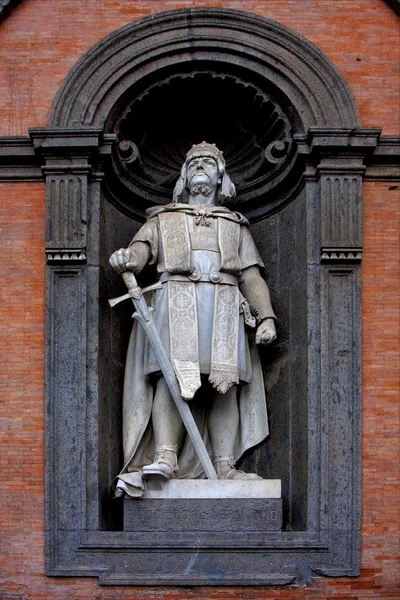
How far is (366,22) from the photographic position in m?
16.9

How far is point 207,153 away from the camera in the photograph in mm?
16641

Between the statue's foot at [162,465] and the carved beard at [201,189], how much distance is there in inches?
102

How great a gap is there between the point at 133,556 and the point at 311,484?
71.4 inches

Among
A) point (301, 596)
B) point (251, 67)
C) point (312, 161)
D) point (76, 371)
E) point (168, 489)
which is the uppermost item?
point (251, 67)

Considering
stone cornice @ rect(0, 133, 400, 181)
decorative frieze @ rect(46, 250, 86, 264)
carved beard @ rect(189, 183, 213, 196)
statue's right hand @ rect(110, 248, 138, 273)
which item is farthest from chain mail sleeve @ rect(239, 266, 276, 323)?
decorative frieze @ rect(46, 250, 86, 264)

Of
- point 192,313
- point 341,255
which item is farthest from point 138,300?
point 341,255

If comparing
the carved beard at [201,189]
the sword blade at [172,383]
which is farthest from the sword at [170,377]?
the carved beard at [201,189]

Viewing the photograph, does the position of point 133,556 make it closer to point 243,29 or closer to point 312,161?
point 312,161

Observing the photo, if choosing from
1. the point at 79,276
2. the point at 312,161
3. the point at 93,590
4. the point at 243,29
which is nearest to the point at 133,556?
the point at 93,590

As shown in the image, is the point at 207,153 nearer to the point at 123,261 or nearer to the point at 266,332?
the point at 123,261

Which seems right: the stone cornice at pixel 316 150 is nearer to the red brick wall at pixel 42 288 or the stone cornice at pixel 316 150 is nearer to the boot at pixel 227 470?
the red brick wall at pixel 42 288

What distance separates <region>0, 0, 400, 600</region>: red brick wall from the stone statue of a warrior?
3.11 ft

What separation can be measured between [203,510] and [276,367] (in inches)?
77.8

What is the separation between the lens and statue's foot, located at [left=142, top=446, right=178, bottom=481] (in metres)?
15.5
